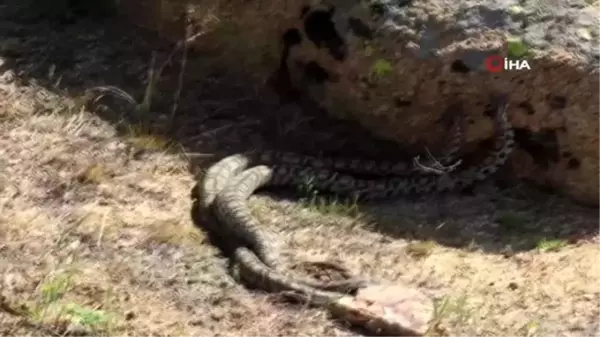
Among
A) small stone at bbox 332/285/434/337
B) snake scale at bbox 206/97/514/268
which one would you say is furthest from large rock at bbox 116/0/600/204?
small stone at bbox 332/285/434/337

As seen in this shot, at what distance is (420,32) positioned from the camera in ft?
21.5

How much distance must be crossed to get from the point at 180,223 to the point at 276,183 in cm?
99

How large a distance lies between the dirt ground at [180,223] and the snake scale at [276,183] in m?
0.12

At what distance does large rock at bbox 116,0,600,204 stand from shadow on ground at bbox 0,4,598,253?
0.21m

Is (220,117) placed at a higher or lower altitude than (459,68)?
lower

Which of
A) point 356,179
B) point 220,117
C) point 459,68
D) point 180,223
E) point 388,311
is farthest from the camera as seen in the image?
point 220,117

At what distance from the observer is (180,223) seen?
5.79 meters

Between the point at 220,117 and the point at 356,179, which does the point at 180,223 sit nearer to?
the point at 220,117

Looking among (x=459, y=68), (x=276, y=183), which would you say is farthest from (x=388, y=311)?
(x=459, y=68)

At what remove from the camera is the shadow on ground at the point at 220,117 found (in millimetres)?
6352

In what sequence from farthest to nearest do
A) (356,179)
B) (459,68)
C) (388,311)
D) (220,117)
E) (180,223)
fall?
(220,117) < (356,179) < (459,68) < (180,223) < (388,311)

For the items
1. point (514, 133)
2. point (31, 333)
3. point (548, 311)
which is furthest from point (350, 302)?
point (514, 133)

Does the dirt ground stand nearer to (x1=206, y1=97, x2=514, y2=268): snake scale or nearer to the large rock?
(x1=206, y1=97, x2=514, y2=268): snake scale

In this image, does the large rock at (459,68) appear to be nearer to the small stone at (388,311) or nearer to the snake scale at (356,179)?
the snake scale at (356,179)
